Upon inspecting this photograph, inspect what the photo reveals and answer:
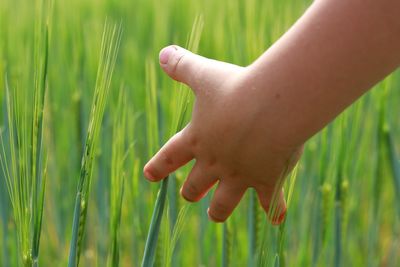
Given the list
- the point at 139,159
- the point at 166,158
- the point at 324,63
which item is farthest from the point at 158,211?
the point at 139,159

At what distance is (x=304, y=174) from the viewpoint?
1191 millimetres

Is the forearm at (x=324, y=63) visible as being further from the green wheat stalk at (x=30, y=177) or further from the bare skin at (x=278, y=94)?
the green wheat stalk at (x=30, y=177)

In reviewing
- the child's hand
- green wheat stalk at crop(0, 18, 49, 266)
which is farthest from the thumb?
green wheat stalk at crop(0, 18, 49, 266)

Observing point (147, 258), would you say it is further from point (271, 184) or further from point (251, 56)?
point (251, 56)

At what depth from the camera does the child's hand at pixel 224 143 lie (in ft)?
2.20

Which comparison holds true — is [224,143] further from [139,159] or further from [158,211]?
[139,159]

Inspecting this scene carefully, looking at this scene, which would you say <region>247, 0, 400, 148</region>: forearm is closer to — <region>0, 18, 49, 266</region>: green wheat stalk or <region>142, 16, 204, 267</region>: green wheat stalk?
<region>142, 16, 204, 267</region>: green wheat stalk

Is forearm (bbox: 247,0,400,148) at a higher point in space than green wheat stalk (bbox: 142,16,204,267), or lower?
higher

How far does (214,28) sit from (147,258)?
0.74 m

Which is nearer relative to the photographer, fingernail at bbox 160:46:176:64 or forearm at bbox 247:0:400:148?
forearm at bbox 247:0:400:148

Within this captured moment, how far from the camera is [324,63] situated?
65 cm

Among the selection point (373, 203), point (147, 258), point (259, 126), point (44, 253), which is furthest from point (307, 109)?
point (44, 253)

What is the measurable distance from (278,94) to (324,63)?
43mm

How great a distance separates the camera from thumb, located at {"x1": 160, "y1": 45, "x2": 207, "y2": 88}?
714 mm
